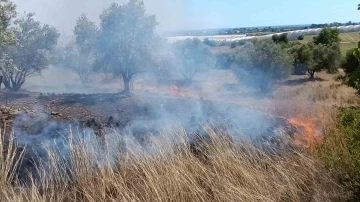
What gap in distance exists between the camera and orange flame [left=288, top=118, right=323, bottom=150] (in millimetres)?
6395

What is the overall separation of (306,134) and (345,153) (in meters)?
2.45

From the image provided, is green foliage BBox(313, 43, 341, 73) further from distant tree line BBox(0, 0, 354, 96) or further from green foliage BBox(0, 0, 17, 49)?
green foliage BBox(0, 0, 17, 49)

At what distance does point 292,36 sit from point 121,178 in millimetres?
52235

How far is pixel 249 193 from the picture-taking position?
14.5 feet

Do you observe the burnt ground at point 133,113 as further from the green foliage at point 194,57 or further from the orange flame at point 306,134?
the green foliage at point 194,57

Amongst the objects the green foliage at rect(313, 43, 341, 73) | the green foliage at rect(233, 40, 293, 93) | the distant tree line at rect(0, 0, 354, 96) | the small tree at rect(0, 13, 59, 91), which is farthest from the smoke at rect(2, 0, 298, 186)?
the green foliage at rect(313, 43, 341, 73)

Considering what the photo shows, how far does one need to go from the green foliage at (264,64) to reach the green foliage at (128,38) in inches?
303

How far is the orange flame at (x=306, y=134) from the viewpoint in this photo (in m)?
6.39

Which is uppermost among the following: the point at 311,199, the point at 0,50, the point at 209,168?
the point at 0,50

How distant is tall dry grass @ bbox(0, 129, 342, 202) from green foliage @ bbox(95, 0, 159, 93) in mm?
10661

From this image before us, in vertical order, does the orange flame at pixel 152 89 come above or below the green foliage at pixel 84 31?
below

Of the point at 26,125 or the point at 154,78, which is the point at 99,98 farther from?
the point at 154,78

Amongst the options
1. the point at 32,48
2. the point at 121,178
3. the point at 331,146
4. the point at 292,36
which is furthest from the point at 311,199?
the point at 292,36

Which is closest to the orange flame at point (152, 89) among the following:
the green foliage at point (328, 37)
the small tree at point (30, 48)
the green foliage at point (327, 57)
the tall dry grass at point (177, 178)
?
the small tree at point (30, 48)
